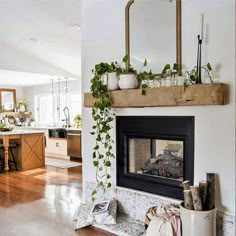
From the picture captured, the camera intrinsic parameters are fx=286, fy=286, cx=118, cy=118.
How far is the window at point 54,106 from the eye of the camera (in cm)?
797

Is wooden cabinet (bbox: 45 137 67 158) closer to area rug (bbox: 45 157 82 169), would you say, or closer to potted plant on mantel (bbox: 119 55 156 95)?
area rug (bbox: 45 157 82 169)

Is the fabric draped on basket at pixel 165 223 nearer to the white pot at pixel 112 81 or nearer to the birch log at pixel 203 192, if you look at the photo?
the birch log at pixel 203 192

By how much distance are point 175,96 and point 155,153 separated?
80 cm

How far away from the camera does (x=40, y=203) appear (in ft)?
12.1

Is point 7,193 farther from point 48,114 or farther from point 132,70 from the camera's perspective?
point 48,114

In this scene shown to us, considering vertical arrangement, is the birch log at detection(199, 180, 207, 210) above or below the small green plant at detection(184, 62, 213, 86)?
below

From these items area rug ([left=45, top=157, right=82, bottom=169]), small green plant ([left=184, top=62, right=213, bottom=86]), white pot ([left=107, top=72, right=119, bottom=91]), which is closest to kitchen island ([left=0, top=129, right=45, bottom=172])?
area rug ([left=45, top=157, right=82, bottom=169])

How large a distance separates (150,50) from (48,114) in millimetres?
6539

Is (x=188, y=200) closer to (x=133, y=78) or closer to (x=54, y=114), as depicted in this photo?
(x=133, y=78)

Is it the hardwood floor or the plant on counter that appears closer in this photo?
the hardwood floor

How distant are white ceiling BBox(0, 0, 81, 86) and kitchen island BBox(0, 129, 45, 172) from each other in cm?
147

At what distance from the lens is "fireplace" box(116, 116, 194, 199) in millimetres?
2623

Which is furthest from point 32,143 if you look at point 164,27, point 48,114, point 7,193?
point 164,27

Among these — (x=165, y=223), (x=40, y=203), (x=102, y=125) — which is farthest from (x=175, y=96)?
(x=40, y=203)
